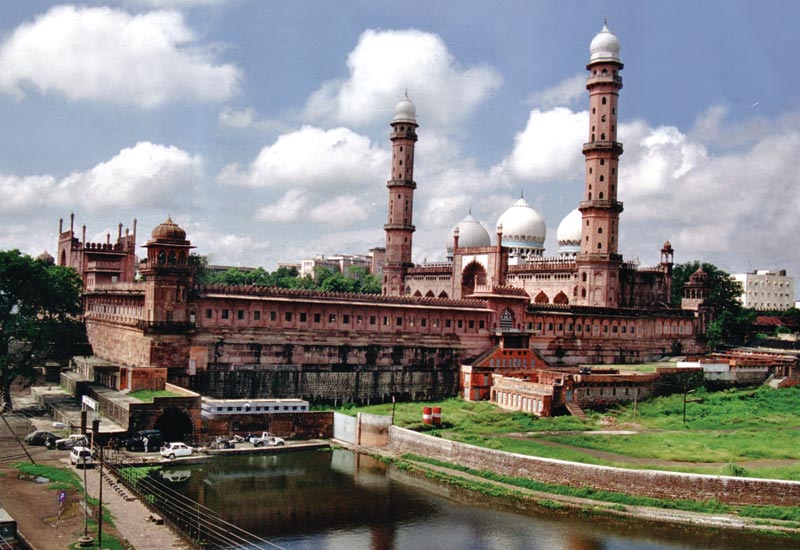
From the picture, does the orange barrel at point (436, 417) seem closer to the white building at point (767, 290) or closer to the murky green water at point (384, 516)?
the murky green water at point (384, 516)

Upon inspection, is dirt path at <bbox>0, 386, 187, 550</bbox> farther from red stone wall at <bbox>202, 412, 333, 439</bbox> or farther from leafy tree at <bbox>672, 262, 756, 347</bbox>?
leafy tree at <bbox>672, 262, 756, 347</bbox>

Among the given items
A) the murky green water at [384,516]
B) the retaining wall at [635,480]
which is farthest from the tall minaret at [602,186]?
the murky green water at [384,516]

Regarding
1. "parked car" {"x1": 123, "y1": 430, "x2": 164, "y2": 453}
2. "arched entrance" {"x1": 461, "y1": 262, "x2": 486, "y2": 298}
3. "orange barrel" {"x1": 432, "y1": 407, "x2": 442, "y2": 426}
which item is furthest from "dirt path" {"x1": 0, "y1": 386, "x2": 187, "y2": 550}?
"arched entrance" {"x1": 461, "y1": 262, "x2": 486, "y2": 298}

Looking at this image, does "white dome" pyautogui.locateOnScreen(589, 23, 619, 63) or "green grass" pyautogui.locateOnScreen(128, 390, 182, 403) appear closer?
"green grass" pyautogui.locateOnScreen(128, 390, 182, 403)

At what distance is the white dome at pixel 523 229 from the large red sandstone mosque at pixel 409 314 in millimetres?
120

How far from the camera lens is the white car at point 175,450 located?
36.2 meters

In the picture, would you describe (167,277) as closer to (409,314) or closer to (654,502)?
(409,314)

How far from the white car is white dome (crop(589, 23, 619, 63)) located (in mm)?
43073

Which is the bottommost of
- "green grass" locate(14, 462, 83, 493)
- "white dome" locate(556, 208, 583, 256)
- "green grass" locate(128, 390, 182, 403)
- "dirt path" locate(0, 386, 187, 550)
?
"dirt path" locate(0, 386, 187, 550)

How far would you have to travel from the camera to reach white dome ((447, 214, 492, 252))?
7731 cm

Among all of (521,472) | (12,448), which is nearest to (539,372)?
(521,472)

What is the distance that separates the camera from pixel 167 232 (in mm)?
42844

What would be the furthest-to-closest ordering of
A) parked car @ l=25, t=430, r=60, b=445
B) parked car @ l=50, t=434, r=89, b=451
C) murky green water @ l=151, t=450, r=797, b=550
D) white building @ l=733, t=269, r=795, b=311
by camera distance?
white building @ l=733, t=269, r=795, b=311
parked car @ l=25, t=430, r=60, b=445
parked car @ l=50, t=434, r=89, b=451
murky green water @ l=151, t=450, r=797, b=550

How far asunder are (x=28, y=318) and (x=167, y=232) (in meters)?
11.2
